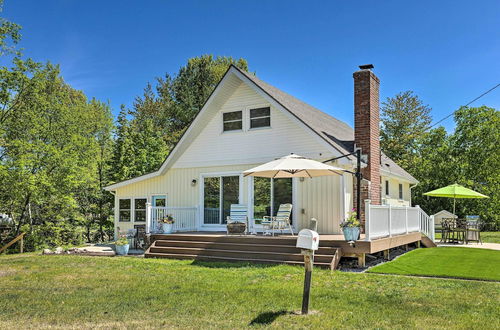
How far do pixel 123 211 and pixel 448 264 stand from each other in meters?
13.3

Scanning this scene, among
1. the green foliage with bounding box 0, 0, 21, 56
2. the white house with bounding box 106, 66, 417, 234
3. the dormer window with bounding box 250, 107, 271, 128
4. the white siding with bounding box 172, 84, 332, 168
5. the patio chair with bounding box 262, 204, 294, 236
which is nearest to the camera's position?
the patio chair with bounding box 262, 204, 294, 236

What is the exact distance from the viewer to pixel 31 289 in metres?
7.69

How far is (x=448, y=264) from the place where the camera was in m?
10.9

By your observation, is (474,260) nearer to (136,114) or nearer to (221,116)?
(221,116)

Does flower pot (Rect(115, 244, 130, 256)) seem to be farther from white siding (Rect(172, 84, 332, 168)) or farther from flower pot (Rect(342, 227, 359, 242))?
flower pot (Rect(342, 227, 359, 242))

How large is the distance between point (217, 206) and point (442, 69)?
15.2 meters

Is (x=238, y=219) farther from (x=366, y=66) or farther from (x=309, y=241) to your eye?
(x=309, y=241)

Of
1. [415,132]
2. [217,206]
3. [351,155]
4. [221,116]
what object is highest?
[415,132]

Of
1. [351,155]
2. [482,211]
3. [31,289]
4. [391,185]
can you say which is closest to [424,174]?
[482,211]

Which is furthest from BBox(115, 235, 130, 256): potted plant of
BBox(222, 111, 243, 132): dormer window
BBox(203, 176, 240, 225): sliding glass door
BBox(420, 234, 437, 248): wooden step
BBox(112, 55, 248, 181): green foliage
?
BBox(112, 55, 248, 181): green foliage

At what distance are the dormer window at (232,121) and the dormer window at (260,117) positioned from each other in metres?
0.46

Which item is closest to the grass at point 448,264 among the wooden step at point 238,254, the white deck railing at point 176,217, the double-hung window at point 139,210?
the wooden step at point 238,254

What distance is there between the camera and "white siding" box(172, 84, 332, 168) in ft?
45.4

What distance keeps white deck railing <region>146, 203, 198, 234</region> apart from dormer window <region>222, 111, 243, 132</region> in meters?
3.15
